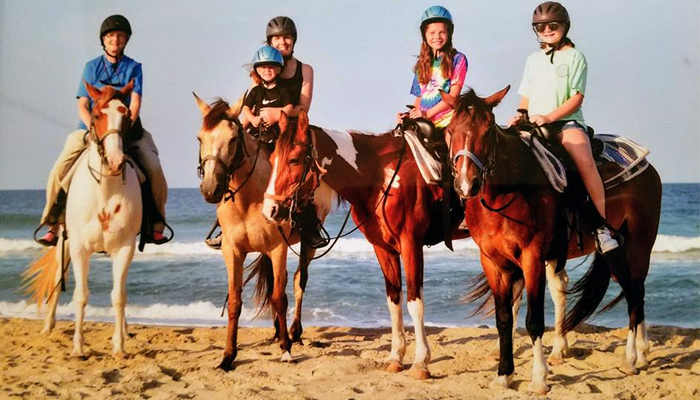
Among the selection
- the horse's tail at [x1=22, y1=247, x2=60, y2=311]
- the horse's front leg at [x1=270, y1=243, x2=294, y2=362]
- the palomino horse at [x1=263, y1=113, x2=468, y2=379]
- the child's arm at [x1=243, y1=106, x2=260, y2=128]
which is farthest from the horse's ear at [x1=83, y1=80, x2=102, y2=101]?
the horse's tail at [x1=22, y1=247, x2=60, y2=311]

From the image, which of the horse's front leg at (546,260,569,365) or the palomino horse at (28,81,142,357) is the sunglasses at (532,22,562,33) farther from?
the palomino horse at (28,81,142,357)

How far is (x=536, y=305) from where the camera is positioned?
14.4 ft

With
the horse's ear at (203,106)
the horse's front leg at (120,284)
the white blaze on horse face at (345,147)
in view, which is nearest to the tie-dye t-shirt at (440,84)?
the white blaze on horse face at (345,147)

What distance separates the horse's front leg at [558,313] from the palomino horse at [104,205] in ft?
10.7

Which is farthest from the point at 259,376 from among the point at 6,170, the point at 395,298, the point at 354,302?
the point at 354,302

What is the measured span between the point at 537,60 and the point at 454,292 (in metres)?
5.11

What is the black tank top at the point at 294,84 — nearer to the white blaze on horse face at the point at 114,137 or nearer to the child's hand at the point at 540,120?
the white blaze on horse face at the point at 114,137

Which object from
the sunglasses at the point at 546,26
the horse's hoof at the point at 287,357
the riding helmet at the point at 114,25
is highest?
the sunglasses at the point at 546,26

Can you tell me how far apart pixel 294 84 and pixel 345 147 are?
99cm

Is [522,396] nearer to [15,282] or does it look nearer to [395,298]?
[395,298]

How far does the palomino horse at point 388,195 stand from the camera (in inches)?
189

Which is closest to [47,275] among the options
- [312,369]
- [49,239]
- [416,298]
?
[49,239]

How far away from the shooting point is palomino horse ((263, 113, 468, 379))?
4793 millimetres

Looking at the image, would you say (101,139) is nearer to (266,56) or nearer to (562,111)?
(266,56)
